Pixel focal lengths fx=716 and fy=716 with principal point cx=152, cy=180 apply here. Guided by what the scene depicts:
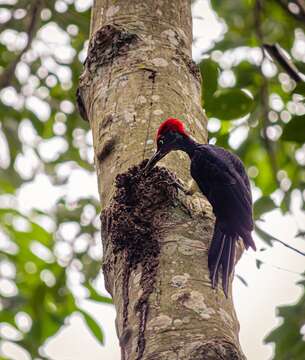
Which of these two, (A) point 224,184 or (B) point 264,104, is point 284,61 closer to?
(B) point 264,104

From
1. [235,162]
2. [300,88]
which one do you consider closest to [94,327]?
[235,162]

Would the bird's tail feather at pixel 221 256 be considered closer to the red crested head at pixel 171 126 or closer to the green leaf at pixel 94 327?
the red crested head at pixel 171 126

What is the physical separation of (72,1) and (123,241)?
3040 mm

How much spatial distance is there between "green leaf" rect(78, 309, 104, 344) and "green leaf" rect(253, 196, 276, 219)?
1222 millimetres

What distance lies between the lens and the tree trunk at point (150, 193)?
7.15ft

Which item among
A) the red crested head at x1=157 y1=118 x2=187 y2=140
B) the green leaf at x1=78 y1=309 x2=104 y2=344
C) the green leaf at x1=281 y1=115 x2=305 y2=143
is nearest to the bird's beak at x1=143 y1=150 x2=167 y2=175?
the red crested head at x1=157 y1=118 x2=187 y2=140

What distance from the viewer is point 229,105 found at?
11.8ft

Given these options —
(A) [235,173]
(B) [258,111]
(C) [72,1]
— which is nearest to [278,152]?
(B) [258,111]

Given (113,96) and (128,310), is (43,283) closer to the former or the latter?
(113,96)

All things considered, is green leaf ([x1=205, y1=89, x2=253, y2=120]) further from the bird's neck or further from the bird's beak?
the bird's beak

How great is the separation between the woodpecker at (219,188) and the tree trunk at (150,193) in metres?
0.04

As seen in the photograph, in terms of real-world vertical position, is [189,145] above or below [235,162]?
above

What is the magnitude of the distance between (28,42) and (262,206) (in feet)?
5.17

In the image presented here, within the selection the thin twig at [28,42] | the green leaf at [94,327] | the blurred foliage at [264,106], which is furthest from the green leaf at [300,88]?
the green leaf at [94,327]
